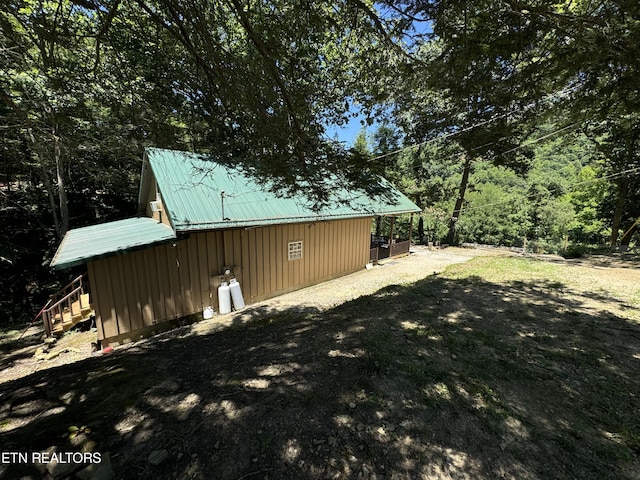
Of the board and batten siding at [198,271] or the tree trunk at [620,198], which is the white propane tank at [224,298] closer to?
the board and batten siding at [198,271]

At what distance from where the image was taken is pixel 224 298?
25.7 feet

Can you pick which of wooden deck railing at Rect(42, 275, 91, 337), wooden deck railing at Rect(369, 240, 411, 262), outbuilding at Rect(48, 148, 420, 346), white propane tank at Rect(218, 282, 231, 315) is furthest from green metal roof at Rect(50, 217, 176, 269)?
wooden deck railing at Rect(369, 240, 411, 262)

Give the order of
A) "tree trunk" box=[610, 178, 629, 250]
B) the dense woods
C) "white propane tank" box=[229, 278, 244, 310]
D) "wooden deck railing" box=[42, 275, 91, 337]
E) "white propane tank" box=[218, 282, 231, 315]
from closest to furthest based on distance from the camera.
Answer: the dense woods, "wooden deck railing" box=[42, 275, 91, 337], "white propane tank" box=[218, 282, 231, 315], "white propane tank" box=[229, 278, 244, 310], "tree trunk" box=[610, 178, 629, 250]

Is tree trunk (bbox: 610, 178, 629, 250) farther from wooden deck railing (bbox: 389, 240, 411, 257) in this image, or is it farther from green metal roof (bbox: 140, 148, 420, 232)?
green metal roof (bbox: 140, 148, 420, 232)

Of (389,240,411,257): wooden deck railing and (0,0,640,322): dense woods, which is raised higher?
(0,0,640,322): dense woods

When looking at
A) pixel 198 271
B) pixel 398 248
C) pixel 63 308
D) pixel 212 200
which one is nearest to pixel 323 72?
pixel 212 200

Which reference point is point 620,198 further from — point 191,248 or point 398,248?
point 191,248

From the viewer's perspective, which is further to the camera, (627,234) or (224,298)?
(627,234)

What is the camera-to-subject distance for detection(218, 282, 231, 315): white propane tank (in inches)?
307

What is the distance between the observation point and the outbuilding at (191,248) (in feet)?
20.6

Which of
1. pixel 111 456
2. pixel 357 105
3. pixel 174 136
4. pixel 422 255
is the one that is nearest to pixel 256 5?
pixel 357 105

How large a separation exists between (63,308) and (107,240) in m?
2.84

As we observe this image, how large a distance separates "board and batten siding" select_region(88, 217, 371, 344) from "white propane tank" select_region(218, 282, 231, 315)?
17cm

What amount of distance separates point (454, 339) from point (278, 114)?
4.09 metres
